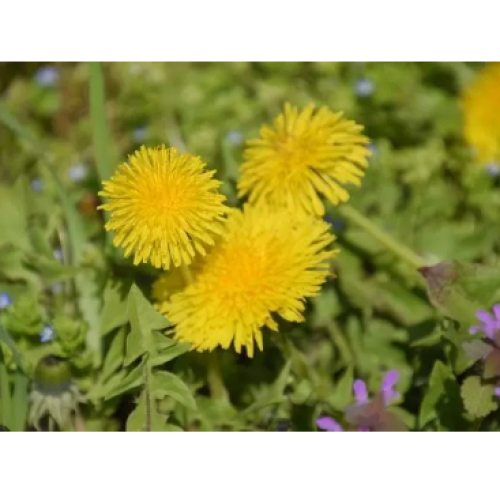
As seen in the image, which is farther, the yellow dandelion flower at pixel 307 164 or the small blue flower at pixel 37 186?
the small blue flower at pixel 37 186

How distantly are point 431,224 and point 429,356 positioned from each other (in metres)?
0.37

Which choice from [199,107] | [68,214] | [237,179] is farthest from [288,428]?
[199,107]

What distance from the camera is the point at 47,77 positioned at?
2510mm

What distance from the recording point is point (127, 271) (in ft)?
5.19

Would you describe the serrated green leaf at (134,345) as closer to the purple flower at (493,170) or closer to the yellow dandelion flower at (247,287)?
the yellow dandelion flower at (247,287)

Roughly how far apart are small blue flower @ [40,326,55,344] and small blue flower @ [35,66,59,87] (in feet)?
3.69

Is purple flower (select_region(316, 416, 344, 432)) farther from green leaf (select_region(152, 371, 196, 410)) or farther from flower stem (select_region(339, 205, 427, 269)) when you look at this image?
flower stem (select_region(339, 205, 427, 269))

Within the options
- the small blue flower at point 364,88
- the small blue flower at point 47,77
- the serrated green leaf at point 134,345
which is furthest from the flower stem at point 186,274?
the small blue flower at point 47,77

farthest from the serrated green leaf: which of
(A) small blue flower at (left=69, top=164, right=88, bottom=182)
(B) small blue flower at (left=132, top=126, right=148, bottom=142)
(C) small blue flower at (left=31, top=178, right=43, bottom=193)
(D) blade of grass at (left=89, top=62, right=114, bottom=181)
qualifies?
(B) small blue flower at (left=132, top=126, right=148, bottom=142)

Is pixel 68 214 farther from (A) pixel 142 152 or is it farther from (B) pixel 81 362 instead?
(A) pixel 142 152

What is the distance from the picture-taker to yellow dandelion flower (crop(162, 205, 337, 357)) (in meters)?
1.38

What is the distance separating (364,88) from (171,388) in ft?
4.08

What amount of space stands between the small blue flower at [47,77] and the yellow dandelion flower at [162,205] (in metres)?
1.31

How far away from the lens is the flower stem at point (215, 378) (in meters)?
1.51
